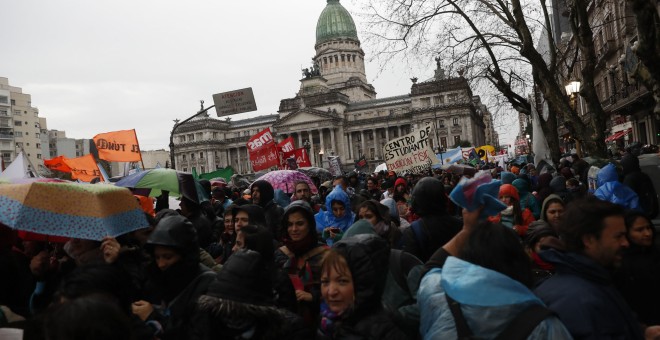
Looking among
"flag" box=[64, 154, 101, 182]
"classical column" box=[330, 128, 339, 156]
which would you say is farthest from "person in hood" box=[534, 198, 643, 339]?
"classical column" box=[330, 128, 339, 156]

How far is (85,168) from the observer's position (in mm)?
11453

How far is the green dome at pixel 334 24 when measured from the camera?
97.9 metres

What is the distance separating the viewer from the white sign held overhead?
14.0 metres

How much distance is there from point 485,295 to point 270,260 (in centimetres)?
189

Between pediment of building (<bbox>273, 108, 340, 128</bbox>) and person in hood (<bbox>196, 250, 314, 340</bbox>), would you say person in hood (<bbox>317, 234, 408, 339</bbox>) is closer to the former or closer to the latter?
person in hood (<bbox>196, 250, 314, 340</bbox>)

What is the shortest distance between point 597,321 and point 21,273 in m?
3.54

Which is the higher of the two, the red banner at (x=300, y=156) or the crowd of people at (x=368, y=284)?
the red banner at (x=300, y=156)

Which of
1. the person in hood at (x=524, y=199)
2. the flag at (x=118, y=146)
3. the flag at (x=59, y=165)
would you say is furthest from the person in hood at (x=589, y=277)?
the flag at (x=59, y=165)

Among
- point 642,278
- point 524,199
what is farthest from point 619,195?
point 642,278

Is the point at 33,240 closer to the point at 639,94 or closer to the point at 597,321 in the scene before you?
the point at 597,321

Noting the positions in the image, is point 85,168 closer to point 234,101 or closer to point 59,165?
point 59,165

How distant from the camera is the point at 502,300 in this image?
2.11m

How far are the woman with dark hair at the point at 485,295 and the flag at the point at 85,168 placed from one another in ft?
34.6

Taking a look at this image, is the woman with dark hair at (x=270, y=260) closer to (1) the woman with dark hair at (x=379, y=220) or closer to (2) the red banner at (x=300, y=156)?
(1) the woman with dark hair at (x=379, y=220)
